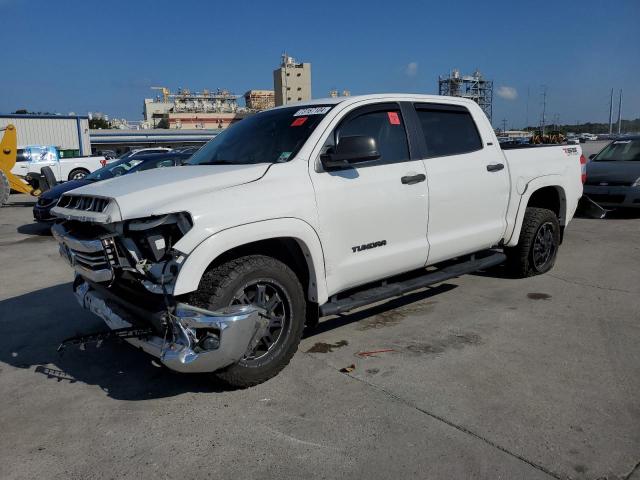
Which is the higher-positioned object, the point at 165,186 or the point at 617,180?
the point at 165,186

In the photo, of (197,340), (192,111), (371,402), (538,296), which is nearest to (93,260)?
(197,340)

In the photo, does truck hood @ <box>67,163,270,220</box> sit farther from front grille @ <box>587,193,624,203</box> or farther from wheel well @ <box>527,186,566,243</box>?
front grille @ <box>587,193,624,203</box>

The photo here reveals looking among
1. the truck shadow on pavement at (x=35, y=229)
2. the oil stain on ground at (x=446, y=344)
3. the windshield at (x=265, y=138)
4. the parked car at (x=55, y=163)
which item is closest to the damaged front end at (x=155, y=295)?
the windshield at (x=265, y=138)

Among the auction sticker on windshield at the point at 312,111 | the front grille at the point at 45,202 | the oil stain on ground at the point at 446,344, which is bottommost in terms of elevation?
the oil stain on ground at the point at 446,344

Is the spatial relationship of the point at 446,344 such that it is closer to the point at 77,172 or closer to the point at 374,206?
Result: the point at 374,206

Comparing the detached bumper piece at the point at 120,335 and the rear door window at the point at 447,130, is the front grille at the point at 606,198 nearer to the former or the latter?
the rear door window at the point at 447,130

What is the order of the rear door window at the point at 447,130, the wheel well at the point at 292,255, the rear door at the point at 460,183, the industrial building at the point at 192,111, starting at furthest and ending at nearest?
the industrial building at the point at 192,111, the rear door window at the point at 447,130, the rear door at the point at 460,183, the wheel well at the point at 292,255

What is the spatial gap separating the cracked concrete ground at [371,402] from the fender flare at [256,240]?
0.68 meters

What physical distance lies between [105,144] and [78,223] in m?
67.8

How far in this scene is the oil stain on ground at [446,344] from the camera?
4086mm

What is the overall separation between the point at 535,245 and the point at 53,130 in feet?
132

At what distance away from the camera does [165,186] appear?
3.36m

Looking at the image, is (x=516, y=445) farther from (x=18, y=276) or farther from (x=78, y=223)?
(x=18, y=276)

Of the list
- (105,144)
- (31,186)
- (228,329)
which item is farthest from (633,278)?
(105,144)
